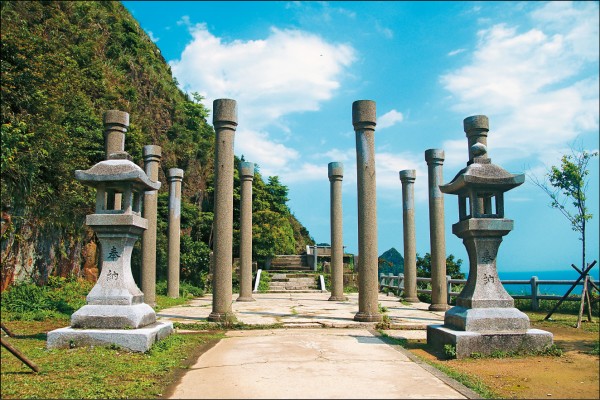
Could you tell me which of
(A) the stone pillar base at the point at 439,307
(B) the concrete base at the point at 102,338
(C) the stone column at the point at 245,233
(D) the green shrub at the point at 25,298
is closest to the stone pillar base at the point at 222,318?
(B) the concrete base at the point at 102,338

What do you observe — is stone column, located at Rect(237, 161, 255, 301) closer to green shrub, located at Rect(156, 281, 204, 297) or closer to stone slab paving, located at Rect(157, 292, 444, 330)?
stone slab paving, located at Rect(157, 292, 444, 330)

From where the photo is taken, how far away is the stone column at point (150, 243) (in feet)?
48.4

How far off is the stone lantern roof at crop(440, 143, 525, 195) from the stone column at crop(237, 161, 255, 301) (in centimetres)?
969

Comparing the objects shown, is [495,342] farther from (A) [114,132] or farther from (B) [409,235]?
(B) [409,235]

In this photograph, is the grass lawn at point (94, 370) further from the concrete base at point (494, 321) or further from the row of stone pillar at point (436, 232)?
the row of stone pillar at point (436, 232)

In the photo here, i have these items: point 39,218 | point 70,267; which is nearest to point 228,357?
point 39,218

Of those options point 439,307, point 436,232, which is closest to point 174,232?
point 436,232

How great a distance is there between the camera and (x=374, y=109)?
39.2 ft

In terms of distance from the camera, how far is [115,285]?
27.0ft

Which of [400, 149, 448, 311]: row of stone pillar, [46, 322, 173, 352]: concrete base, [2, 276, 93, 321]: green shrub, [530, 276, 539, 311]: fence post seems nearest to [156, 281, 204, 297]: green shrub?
[2, 276, 93, 321]: green shrub

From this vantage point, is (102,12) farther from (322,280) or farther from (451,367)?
(451,367)

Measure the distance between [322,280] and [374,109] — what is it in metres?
15.1

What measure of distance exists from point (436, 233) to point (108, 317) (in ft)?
32.8

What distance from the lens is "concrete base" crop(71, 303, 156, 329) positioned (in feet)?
25.6
